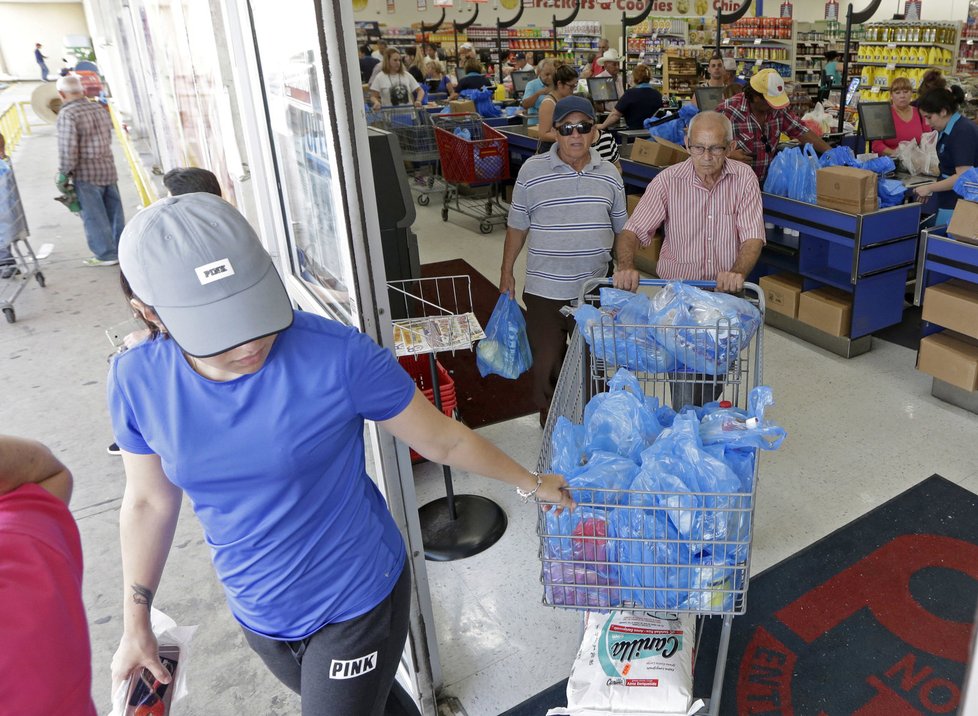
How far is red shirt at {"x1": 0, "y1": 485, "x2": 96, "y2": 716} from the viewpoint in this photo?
37.1 inches

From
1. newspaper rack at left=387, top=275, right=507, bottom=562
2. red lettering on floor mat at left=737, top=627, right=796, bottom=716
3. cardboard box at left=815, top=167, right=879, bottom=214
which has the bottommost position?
red lettering on floor mat at left=737, top=627, right=796, bottom=716

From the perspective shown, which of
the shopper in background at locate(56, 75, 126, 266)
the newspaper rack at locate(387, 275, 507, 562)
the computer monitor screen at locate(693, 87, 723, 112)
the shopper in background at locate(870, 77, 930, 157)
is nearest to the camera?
the newspaper rack at locate(387, 275, 507, 562)

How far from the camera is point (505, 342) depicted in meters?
3.52

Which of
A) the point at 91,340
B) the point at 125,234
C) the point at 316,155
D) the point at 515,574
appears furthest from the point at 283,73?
the point at 91,340

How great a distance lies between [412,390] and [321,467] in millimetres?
234

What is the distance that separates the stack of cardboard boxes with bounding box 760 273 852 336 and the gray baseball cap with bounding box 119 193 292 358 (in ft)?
14.2

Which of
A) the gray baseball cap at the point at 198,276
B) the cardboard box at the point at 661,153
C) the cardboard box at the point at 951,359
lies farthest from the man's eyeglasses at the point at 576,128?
the cardboard box at the point at 661,153

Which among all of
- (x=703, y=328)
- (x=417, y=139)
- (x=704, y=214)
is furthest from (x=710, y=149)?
(x=417, y=139)

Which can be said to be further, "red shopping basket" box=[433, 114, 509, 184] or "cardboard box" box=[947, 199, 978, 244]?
"red shopping basket" box=[433, 114, 509, 184]

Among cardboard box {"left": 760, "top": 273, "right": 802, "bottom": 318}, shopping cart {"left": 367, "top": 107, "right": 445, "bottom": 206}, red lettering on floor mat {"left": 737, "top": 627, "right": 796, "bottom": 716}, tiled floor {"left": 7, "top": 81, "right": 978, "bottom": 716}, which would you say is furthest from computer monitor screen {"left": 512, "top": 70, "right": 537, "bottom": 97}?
red lettering on floor mat {"left": 737, "top": 627, "right": 796, "bottom": 716}

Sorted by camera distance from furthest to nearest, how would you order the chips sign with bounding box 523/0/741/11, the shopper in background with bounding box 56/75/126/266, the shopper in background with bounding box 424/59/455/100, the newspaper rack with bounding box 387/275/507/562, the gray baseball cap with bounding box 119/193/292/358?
the chips sign with bounding box 523/0/741/11, the shopper in background with bounding box 424/59/455/100, the shopper in background with bounding box 56/75/126/266, the newspaper rack with bounding box 387/275/507/562, the gray baseball cap with bounding box 119/193/292/358

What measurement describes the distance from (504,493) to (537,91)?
7909 millimetres

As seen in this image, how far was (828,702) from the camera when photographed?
2.35 metres

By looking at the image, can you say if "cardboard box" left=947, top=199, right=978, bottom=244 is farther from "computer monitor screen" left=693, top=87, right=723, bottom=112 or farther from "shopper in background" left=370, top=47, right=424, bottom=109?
"shopper in background" left=370, top=47, right=424, bottom=109
